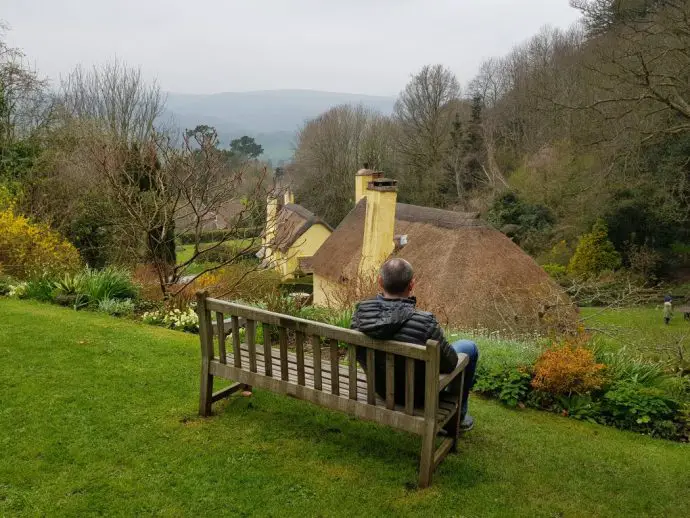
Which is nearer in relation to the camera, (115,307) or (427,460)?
(427,460)

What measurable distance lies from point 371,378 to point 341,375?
0.71 metres

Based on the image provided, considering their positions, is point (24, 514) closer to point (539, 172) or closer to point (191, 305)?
point (191, 305)

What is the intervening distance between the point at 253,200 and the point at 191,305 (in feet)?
8.77

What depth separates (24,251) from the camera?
11344 mm

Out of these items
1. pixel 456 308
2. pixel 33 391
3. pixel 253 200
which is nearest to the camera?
pixel 33 391

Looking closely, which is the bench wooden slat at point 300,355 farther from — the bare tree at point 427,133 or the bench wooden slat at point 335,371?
the bare tree at point 427,133

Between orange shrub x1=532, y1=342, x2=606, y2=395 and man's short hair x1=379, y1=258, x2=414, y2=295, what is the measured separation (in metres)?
2.90

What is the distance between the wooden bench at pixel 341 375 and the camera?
3490 mm

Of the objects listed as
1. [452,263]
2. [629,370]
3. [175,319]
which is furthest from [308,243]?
[629,370]

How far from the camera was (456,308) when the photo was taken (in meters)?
14.3

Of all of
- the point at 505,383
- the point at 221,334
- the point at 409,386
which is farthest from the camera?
the point at 505,383

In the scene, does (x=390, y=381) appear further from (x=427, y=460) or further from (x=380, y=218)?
(x=380, y=218)

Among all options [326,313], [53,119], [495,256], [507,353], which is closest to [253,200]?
[326,313]

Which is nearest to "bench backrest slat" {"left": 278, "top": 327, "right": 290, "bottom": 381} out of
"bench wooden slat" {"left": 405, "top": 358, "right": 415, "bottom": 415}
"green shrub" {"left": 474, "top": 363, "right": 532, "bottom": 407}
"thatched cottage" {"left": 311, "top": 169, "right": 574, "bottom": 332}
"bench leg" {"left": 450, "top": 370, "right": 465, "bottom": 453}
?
"bench wooden slat" {"left": 405, "top": 358, "right": 415, "bottom": 415}
